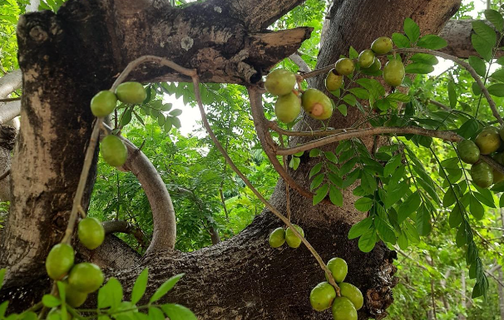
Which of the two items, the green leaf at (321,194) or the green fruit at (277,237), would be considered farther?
the green leaf at (321,194)

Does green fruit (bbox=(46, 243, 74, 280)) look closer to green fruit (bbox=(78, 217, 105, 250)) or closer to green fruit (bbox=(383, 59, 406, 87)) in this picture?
green fruit (bbox=(78, 217, 105, 250))

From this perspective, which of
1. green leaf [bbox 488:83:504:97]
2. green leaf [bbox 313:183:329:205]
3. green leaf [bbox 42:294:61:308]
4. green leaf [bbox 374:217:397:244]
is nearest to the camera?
green leaf [bbox 42:294:61:308]

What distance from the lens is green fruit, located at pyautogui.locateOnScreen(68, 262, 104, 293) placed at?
22.6 inches

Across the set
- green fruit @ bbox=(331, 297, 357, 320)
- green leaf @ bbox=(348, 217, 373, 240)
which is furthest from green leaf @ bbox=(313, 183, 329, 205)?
green fruit @ bbox=(331, 297, 357, 320)

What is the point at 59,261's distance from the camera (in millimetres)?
567

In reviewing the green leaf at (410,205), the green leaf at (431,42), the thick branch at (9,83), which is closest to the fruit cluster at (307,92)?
the green leaf at (431,42)

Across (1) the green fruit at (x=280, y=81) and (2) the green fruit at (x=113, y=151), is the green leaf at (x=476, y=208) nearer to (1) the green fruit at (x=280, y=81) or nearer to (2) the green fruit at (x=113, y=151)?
(1) the green fruit at (x=280, y=81)

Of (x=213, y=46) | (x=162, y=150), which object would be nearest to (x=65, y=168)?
(x=213, y=46)

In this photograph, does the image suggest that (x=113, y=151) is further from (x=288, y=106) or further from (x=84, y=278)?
(x=288, y=106)

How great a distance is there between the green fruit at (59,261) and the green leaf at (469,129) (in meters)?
0.90

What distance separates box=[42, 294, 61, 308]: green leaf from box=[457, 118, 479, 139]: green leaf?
0.93m

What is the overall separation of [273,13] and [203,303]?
0.96 metres

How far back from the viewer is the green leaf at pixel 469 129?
0.97 meters

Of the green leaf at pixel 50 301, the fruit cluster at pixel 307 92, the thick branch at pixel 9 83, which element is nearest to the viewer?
the green leaf at pixel 50 301
